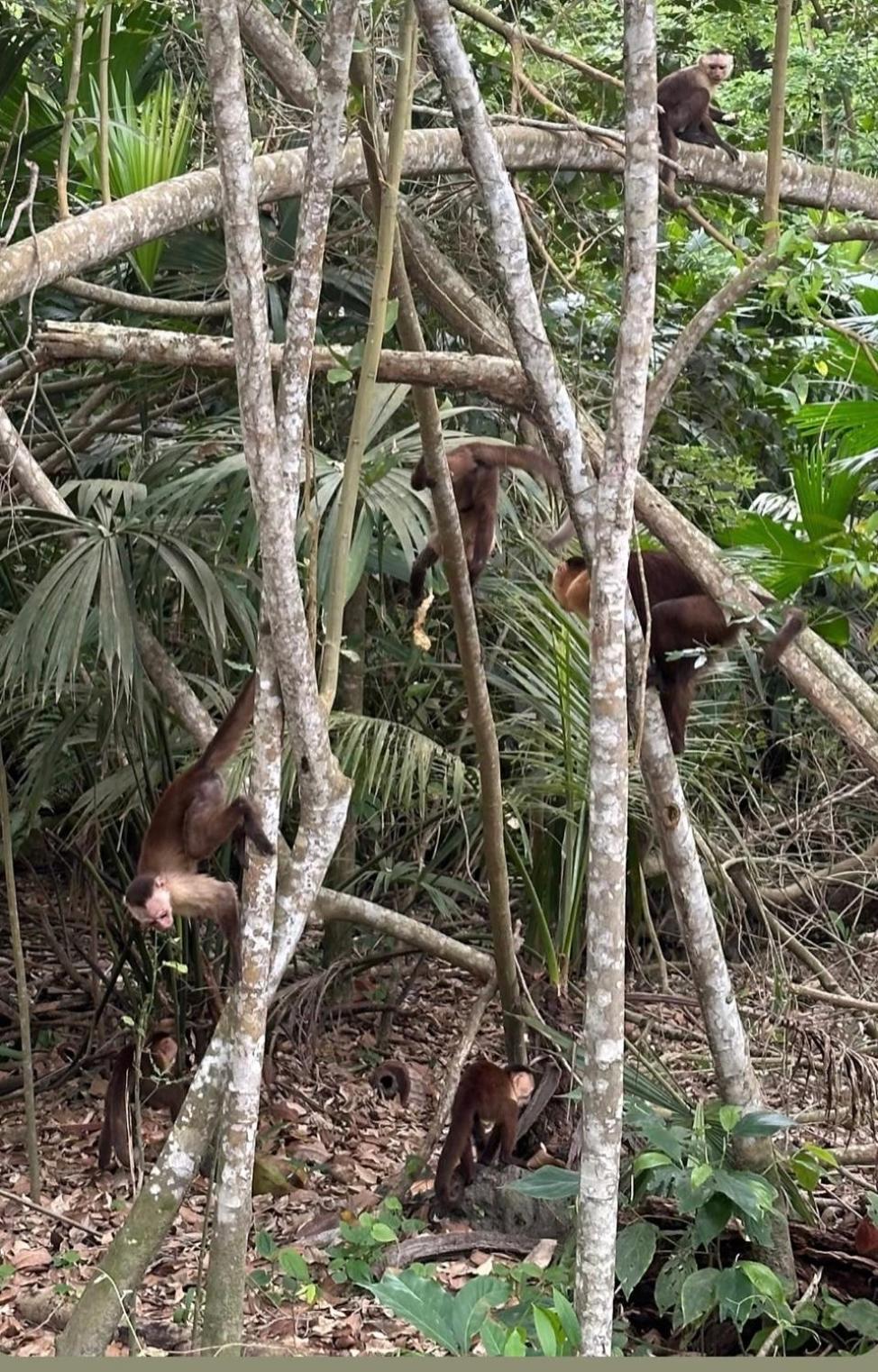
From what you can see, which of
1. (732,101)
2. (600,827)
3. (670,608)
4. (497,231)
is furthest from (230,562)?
(732,101)

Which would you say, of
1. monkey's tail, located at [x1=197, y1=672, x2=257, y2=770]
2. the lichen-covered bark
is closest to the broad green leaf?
monkey's tail, located at [x1=197, y1=672, x2=257, y2=770]

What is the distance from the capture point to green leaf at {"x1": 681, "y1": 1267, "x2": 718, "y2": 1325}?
332cm

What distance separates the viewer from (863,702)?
4.21m

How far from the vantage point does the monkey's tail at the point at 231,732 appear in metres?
3.70

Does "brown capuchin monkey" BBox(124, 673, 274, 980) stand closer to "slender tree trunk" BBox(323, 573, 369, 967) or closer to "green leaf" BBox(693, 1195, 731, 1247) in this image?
"slender tree trunk" BBox(323, 573, 369, 967)

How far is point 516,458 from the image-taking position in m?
4.23

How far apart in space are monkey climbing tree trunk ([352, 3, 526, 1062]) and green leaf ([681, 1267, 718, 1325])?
123 cm

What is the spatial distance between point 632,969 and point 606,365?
2.69 metres

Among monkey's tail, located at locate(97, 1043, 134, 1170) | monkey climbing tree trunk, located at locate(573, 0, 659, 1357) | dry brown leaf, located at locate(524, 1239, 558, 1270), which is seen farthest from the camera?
monkey's tail, located at locate(97, 1043, 134, 1170)

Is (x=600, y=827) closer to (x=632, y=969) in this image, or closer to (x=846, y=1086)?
(x=846, y=1086)

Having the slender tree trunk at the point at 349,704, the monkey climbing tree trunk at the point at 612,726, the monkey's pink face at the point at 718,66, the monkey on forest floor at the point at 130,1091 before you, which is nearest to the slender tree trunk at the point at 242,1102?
the monkey climbing tree trunk at the point at 612,726

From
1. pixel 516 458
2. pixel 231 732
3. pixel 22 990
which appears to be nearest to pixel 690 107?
pixel 516 458

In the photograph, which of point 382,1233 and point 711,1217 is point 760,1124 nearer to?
point 711,1217

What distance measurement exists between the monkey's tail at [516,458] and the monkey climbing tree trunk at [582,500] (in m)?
0.85
